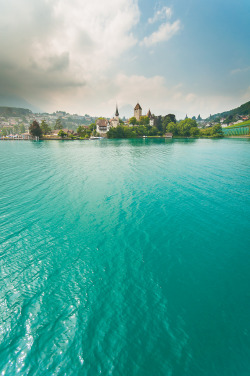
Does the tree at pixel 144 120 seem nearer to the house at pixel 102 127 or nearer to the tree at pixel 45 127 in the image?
the house at pixel 102 127

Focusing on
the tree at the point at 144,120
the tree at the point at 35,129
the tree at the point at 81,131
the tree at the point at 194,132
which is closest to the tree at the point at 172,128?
the tree at the point at 194,132

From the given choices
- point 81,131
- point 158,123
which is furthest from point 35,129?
point 158,123

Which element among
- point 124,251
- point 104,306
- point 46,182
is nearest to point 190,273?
point 124,251

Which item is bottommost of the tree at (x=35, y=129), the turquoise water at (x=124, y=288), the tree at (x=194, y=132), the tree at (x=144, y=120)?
the turquoise water at (x=124, y=288)

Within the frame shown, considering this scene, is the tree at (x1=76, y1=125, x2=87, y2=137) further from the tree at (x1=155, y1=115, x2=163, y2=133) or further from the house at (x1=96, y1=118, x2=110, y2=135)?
the tree at (x1=155, y1=115, x2=163, y2=133)

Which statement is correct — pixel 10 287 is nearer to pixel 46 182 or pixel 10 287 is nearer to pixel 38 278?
pixel 38 278

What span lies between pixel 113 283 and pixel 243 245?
10198 mm

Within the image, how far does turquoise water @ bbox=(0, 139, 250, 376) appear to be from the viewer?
612cm

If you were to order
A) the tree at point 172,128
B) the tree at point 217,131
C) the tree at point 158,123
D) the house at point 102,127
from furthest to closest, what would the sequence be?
the tree at point 158,123, the tree at point 172,128, the tree at point 217,131, the house at point 102,127

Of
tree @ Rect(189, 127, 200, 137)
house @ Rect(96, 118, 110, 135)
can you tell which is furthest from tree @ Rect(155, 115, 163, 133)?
house @ Rect(96, 118, 110, 135)

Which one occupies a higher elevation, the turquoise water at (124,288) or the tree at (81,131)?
the tree at (81,131)

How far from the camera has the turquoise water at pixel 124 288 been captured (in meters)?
6.12

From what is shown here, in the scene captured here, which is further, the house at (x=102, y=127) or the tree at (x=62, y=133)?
the house at (x=102, y=127)

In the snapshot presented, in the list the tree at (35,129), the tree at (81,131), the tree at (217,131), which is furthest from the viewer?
the tree at (217,131)
